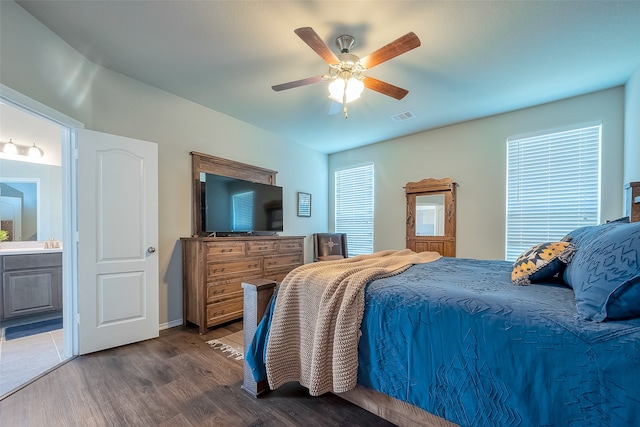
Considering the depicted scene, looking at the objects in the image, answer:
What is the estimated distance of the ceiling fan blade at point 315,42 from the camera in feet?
5.62

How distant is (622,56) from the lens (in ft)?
8.04

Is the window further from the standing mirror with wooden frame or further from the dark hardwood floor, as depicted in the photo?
the standing mirror with wooden frame

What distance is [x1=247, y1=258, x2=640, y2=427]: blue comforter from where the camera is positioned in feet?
2.92

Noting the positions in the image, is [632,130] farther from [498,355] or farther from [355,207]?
[355,207]

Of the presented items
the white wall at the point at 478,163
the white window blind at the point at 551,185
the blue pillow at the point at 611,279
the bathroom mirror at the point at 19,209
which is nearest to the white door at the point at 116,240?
the bathroom mirror at the point at 19,209

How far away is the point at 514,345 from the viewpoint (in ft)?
3.38

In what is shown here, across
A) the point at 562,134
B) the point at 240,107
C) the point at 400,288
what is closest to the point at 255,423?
the point at 400,288

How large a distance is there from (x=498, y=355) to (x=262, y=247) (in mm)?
2933

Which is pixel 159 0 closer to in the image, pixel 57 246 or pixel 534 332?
pixel 534 332

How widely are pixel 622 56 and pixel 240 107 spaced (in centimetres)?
394

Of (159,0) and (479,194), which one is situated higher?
(159,0)

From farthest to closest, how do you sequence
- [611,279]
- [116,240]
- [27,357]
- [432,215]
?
1. [432,215]
2. [116,240]
3. [27,357]
4. [611,279]

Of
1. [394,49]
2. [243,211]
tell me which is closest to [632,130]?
[394,49]

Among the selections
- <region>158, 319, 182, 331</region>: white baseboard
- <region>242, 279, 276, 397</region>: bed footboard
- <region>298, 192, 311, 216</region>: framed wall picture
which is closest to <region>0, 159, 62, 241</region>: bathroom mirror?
<region>158, 319, 182, 331</region>: white baseboard
